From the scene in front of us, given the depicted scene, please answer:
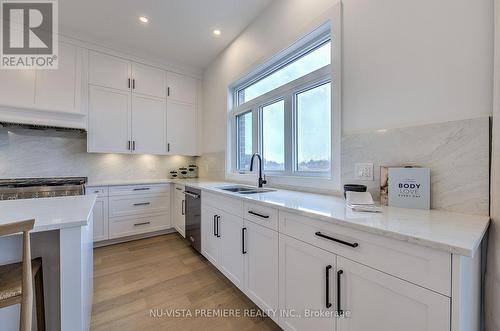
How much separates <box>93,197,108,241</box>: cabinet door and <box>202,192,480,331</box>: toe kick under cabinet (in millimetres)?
2121

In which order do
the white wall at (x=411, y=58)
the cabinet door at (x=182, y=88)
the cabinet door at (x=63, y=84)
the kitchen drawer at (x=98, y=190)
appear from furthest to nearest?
the cabinet door at (x=182, y=88) < the kitchen drawer at (x=98, y=190) < the cabinet door at (x=63, y=84) < the white wall at (x=411, y=58)

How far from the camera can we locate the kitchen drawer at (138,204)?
2.86 m

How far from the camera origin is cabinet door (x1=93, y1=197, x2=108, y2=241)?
8.95 ft

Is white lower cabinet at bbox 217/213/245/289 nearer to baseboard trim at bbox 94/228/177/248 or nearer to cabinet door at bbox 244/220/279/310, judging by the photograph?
cabinet door at bbox 244/220/279/310

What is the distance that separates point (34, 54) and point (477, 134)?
4262 millimetres

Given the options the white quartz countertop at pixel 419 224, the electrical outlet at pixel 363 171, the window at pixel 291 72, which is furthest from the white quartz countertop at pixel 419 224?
the window at pixel 291 72

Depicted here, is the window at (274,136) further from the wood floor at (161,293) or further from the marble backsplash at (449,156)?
the wood floor at (161,293)

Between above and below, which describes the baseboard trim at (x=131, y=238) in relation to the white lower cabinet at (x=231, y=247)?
below

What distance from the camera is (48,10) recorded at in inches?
92.0

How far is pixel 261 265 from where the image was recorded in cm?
147

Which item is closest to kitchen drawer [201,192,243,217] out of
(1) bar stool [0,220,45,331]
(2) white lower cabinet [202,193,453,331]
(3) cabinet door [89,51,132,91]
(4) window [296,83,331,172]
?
(2) white lower cabinet [202,193,453,331]

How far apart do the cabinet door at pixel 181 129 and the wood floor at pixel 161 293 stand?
68.0 inches

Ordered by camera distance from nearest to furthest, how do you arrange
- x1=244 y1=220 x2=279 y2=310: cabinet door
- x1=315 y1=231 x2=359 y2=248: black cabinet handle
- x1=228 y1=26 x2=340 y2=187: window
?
x1=315 y1=231 x2=359 y2=248: black cabinet handle < x1=244 y1=220 x2=279 y2=310: cabinet door < x1=228 y1=26 x2=340 y2=187: window

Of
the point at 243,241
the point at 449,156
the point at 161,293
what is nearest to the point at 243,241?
the point at 243,241
